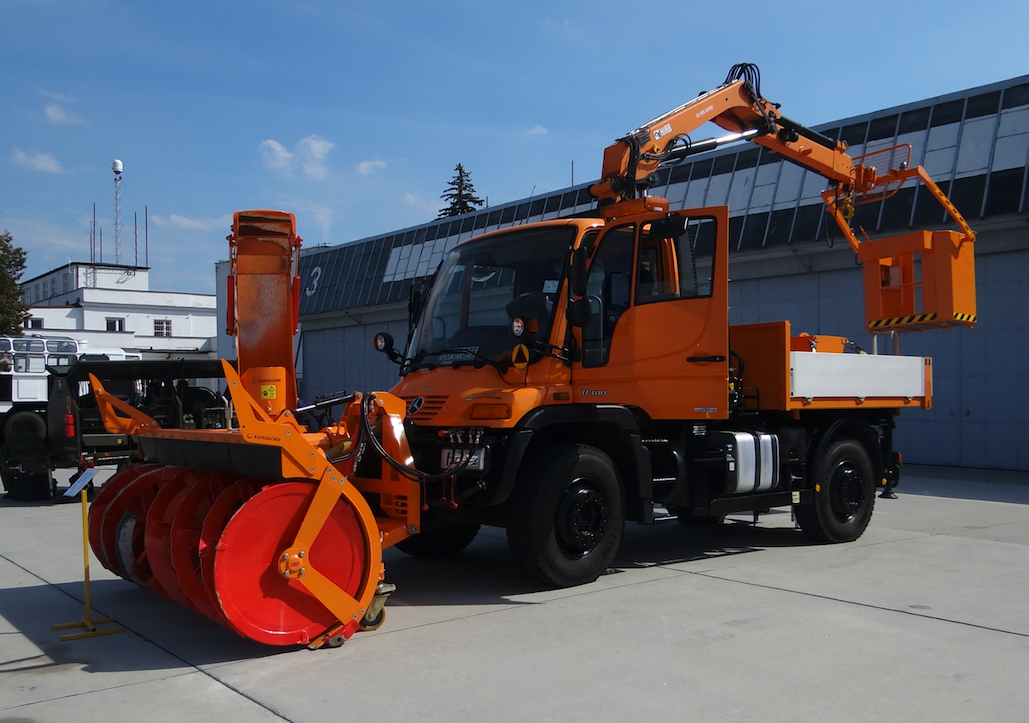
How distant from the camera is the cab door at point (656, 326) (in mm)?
7027

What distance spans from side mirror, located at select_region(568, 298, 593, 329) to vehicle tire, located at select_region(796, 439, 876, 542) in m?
3.40

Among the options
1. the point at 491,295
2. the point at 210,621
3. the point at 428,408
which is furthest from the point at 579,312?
the point at 210,621

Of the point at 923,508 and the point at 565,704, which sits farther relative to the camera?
the point at 923,508

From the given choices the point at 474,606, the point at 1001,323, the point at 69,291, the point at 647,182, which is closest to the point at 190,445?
the point at 474,606

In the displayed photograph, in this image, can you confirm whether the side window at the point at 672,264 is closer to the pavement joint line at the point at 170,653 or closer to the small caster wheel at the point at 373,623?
the small caster wheel at the point at 373,623

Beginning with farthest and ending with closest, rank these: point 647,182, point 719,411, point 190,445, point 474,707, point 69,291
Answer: point 69,291
point 647,182
point 719,411
point 190,445
point 474,707

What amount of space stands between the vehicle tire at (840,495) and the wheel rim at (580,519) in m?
2.96

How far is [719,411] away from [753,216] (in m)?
12.2

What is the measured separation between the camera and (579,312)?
677 cm

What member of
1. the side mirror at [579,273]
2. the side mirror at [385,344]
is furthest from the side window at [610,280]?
the side mirror at [385,344]

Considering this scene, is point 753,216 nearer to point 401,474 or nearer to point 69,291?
point 401,474

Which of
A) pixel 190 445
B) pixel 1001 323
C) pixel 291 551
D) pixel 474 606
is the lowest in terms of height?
pixel 474 606

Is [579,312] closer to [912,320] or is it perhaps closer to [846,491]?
[846,491]

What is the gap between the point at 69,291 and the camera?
193 feet
